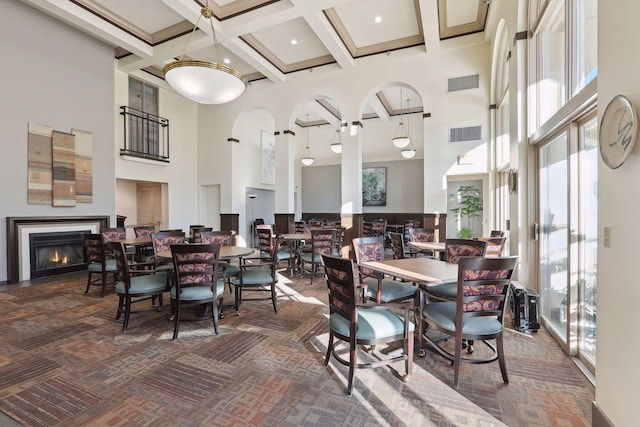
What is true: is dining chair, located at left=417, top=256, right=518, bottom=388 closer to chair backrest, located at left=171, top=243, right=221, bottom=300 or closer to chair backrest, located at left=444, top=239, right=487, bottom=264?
chair backrest, located at left=444, top=239, right=487, bottom=264

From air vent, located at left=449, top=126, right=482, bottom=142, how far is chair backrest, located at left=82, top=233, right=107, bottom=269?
677cm

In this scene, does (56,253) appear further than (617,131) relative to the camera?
Yes

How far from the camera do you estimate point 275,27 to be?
20.9ft

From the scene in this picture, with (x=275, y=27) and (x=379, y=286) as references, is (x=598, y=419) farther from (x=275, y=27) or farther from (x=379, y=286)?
(x=275, y=27)

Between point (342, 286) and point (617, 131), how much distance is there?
1.80 m

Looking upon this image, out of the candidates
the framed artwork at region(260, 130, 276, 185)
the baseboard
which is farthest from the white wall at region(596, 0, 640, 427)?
the framed artwork at region(260, 130, 276, 185)

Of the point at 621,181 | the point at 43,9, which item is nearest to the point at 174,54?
the point at 43,9

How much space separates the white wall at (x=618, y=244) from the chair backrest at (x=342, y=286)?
1.41m

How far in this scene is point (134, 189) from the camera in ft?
32.8

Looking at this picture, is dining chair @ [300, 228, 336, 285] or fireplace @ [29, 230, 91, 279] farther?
fireplace @ [29, 230, 91, 279]

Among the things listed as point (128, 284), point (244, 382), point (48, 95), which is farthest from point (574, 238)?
point (48, 95)

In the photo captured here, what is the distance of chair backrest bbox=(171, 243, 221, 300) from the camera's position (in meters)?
2.98

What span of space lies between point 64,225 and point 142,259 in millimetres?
1892

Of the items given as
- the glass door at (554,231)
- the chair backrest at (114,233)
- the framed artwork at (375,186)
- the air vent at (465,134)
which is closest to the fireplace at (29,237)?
the chair backrest at (114,233)
